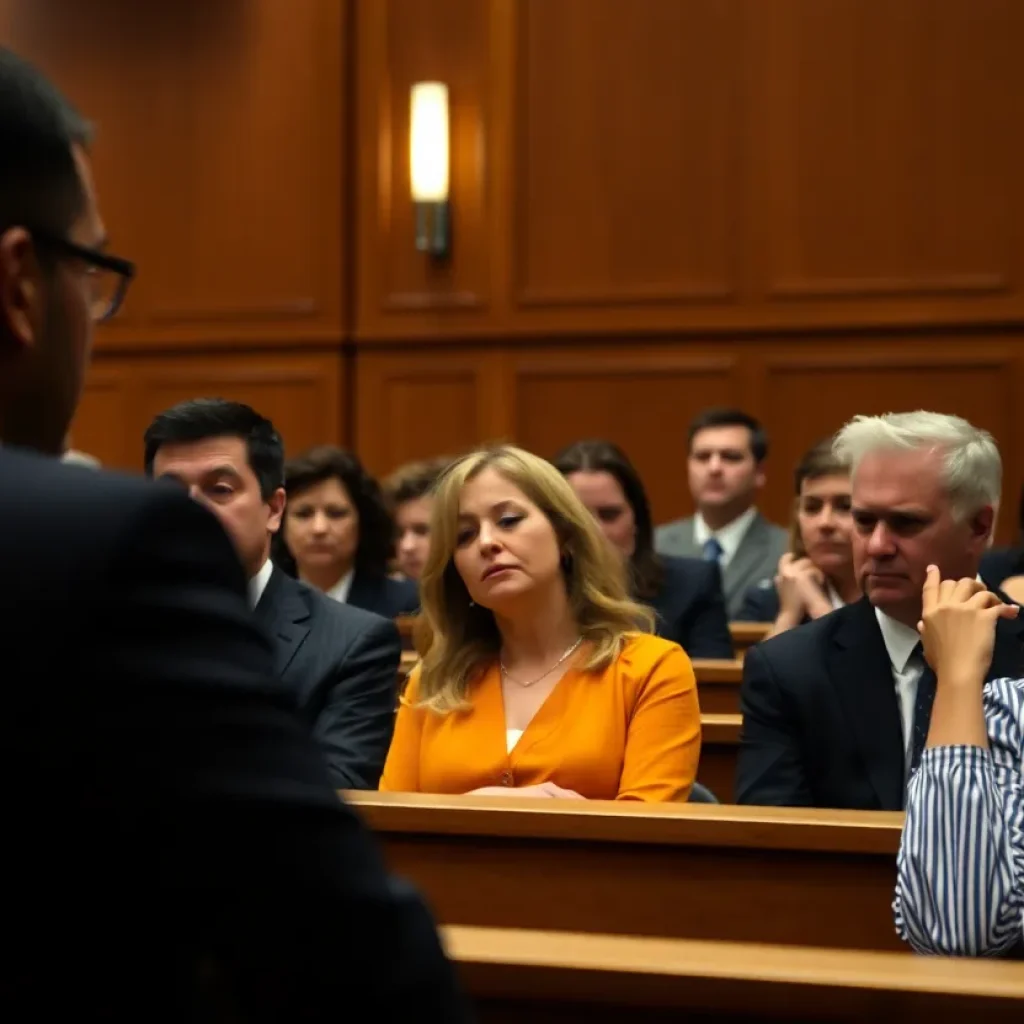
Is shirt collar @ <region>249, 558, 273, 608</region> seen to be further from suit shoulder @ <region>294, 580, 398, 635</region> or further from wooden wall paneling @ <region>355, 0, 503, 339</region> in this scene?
wooden wall paneling @ <region>355, 0, 503, 339</region>

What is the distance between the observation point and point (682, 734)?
274 centimetres

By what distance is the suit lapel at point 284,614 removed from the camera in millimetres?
3059

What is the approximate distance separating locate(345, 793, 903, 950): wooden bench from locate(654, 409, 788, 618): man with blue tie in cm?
319

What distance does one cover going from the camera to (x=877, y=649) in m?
2.67

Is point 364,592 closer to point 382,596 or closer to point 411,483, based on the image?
point 382,596

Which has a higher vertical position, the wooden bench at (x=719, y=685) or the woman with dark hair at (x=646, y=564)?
the woman with dark hair at (x=646, y=564)

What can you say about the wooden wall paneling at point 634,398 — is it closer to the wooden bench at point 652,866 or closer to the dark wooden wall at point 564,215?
the dark wooden wall at point 564,215

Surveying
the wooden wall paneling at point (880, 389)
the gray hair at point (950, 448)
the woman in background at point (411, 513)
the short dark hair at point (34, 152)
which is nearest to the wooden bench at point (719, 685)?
the gray hair at point (950, 448)

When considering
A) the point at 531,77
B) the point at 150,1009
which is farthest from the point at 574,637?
the point at 531,77

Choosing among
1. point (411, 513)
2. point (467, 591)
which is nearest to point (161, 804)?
point (467, 591)

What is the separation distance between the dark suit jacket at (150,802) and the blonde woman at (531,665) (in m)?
2.00

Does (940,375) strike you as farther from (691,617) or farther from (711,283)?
(691,617)

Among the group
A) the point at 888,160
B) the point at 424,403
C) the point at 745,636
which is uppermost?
the point at 888,160

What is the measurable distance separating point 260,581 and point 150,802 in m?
2.56
